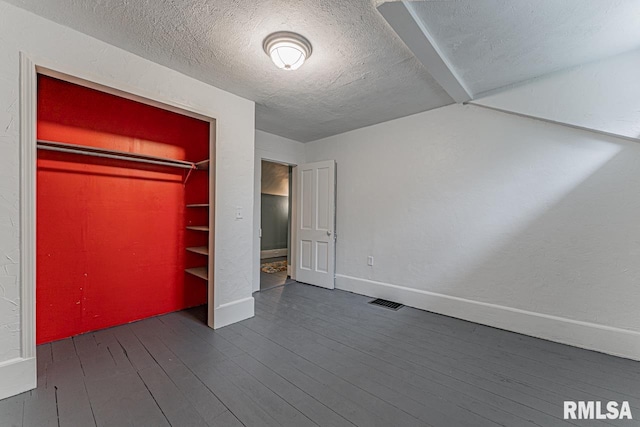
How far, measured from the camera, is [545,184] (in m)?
2.42

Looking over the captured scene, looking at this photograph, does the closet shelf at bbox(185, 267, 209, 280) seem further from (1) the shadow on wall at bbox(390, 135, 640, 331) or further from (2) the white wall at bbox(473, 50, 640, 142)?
(2) the white wall at bbox(473, 50, 640, 142)

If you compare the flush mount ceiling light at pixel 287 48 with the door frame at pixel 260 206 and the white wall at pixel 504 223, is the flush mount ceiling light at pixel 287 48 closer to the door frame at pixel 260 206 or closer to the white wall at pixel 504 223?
the white wall at pixel 504 223

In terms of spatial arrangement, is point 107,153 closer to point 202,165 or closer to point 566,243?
point 202,165

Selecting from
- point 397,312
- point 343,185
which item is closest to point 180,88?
point 343,185

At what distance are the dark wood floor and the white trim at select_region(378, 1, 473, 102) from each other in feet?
7.89

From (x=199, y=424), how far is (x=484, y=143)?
134 inches

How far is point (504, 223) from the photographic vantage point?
2627mm

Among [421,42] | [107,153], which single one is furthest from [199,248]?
[421,42]

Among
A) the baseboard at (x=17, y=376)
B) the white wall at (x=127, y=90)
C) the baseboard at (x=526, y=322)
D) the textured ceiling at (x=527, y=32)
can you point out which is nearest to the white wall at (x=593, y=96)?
the textured ceiling at (x=527, y=32)

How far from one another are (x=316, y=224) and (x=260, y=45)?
107 inches

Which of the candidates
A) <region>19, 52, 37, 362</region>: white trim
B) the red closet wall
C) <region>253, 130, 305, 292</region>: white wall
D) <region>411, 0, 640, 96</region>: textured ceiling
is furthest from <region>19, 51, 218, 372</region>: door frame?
<region>411, 0, 640, 96</region>: textured ceiling

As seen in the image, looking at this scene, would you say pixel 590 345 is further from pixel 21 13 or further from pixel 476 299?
pixel 21 13

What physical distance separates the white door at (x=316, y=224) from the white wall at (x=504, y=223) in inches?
16.3

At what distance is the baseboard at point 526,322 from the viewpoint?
6.86 ft
